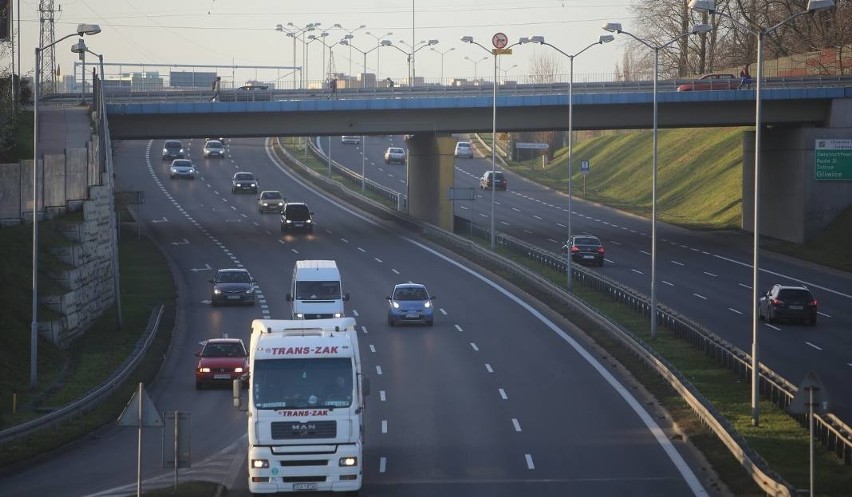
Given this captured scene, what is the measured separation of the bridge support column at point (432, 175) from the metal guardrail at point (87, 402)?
35.0m

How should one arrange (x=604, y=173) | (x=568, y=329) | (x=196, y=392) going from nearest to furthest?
(x=196, y=392)
(x=568, y=329)
(x=604, y=173)

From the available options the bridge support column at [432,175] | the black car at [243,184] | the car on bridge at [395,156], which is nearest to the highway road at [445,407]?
the bridge support column at [432,175]

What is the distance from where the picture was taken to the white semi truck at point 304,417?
21359 mm

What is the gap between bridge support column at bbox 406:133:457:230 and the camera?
77188 mm

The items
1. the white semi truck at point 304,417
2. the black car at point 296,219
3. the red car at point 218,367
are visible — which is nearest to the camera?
the white semi truck at point 304,417

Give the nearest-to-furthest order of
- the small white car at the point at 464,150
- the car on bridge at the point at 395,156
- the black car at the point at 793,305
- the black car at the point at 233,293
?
the black car at the point at 793,305 < the black car at the point at 233,293 < the car on bridge at the point at 395,156 < the small white car at the point at 464,150

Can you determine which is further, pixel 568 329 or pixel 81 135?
pixel 81 135

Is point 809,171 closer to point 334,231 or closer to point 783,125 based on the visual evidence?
point 783,125

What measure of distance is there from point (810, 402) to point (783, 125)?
5651 cm

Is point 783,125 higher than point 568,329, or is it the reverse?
point 783,125

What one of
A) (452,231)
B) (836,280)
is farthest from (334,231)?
(836,280)

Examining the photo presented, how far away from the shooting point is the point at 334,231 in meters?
77.3

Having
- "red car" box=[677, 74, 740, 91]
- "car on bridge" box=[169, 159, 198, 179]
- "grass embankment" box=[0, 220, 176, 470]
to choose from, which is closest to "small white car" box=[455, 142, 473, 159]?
"car on bridge" box=[169, 159, 198, 179]

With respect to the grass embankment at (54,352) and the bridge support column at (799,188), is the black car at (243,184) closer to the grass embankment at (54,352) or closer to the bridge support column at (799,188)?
the bridge support column at (799,188)
